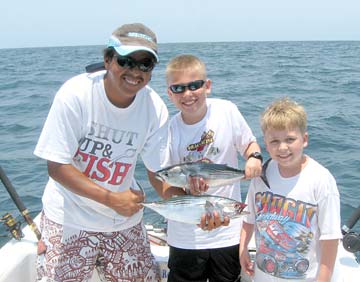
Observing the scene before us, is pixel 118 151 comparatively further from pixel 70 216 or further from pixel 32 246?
pixel 32 246

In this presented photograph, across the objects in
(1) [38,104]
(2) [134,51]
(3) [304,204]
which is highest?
(2) [134,51]

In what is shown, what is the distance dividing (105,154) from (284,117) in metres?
1.08

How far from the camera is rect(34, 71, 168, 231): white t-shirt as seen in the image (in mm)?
2488

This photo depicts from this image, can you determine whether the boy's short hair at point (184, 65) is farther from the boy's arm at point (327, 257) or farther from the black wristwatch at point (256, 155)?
the boy's arm at point (327, 257)

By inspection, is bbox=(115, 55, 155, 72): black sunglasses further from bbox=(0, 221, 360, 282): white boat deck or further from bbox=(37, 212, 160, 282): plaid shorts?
bbox=(0, 221, 360, 282): white boat deck

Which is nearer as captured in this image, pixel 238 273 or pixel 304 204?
pixel 304 204

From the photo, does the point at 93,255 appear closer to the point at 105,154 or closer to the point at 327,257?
the point at 105,154

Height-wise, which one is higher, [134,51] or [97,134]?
[134,51]

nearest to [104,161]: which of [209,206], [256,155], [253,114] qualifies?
[209,206]

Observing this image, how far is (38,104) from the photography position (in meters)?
14.1

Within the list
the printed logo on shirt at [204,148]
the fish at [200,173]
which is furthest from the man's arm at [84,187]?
the printed logo on shirt at [204,148]

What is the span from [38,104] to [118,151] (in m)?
12.1

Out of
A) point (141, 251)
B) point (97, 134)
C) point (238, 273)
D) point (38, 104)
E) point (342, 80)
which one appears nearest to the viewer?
point (97, 134)

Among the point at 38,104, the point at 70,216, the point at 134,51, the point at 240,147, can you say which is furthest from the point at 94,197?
the point at 38,104
